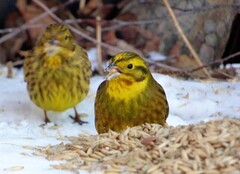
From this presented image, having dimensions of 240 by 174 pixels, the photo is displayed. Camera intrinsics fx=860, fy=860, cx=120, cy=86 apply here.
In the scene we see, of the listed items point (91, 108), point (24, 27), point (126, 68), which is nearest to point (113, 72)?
point (126, 68)

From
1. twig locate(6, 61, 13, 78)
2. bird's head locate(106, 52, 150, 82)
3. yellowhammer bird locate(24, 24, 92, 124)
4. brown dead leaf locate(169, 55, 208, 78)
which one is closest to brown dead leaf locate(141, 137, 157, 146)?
bird's head locate(106, 52, 150, 82)

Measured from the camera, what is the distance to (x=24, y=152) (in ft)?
14.4

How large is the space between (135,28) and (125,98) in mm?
3440

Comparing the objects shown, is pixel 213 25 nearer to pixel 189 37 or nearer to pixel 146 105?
pixel 189 37

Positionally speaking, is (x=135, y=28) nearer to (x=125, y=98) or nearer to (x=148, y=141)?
(x=125, y=98)

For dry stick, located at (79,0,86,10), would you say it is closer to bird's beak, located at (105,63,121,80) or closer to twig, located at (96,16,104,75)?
twig, located at (96,16,104,75)

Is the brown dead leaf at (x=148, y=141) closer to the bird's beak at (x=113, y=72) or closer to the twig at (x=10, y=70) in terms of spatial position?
the bird's beak at (x=113, y=72)

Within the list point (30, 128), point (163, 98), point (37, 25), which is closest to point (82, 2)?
point (37, 25)

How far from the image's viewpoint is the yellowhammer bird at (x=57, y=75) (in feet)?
20.5

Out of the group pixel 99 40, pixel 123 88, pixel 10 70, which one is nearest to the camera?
pixel 123 88

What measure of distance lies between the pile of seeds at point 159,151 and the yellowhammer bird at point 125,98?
2.37 ft

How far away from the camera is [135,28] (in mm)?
8570

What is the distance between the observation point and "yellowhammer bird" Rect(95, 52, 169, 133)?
5148 millimetres

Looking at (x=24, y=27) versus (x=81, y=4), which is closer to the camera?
(x=24, y=27)
